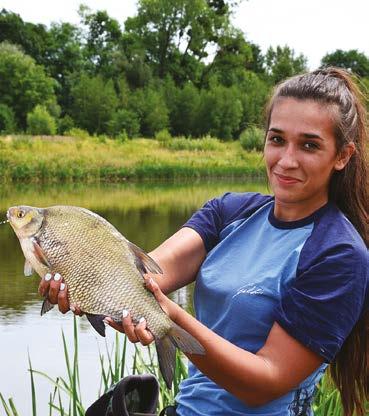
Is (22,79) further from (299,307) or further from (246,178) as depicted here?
(299,307)

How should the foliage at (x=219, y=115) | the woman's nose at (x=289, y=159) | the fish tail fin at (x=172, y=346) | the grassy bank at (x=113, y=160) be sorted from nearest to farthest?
the fish tail fin at (x=172, y=346), the woman's nose at (x=289, y=159), the grassy bank at (x=113, y=160), the foliage at (x=219, y=115)

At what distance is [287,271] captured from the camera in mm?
1688

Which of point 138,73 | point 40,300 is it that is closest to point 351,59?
point 138,73

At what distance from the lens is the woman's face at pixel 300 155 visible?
5.75 ft

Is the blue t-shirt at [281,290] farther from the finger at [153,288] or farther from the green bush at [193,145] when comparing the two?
the green bush at [193,145]

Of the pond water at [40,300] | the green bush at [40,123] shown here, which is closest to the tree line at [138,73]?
the green bush at [40,123]

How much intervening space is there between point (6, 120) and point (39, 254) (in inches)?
1211

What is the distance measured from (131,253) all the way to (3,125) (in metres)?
31.2

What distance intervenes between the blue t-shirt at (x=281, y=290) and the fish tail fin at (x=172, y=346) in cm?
18

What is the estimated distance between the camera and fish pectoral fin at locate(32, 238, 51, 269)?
167 cm

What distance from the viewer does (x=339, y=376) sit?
1.92 metres

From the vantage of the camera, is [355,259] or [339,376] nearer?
[355,259]

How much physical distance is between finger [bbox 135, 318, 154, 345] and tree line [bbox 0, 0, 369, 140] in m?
29.1

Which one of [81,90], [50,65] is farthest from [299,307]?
[50,65]
